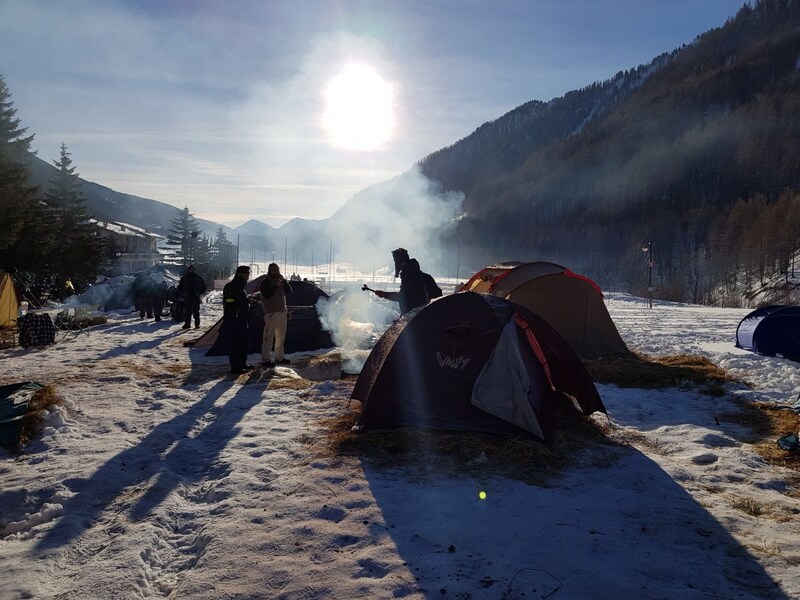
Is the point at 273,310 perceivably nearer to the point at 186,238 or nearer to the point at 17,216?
the point at 17,216

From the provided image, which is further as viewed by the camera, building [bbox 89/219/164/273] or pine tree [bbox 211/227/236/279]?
pine tree [bbox 211/227/236/279]

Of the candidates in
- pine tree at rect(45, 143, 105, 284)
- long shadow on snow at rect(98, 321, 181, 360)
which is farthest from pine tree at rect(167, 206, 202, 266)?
long shadow on snow at rect(98, 321, 181, 360)

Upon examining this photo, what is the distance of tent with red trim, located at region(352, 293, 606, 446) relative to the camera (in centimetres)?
537

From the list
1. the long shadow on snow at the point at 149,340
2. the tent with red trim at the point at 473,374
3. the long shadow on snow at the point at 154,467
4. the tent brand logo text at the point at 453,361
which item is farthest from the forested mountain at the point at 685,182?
the long shadow on snow at the point at 154,467

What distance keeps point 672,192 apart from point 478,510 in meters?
100

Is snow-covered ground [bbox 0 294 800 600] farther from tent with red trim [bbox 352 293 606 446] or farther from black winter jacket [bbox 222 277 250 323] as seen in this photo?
black winter jacket [bbox 222 277 250 323]

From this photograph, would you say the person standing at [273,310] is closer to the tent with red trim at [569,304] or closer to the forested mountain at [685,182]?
the tent with red trim at [569,304]

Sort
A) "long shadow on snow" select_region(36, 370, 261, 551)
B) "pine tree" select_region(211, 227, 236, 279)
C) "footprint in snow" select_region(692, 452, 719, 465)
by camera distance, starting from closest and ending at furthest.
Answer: "long shadow on snow" select_region(36, 370, 261, 551), "footprint in snow" select_region(692, 452, 719, 465), "pine tree" select_region(211, 227, 236, 279)

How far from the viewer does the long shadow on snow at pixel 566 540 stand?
3.10 metres

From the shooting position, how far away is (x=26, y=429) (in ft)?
18.2

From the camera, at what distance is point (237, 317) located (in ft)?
28.8

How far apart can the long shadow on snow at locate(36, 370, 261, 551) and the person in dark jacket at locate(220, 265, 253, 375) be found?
1.85 meters

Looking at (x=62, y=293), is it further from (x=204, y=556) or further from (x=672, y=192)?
(x=672, y=192)

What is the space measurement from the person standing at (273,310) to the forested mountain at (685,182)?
41.0 m
